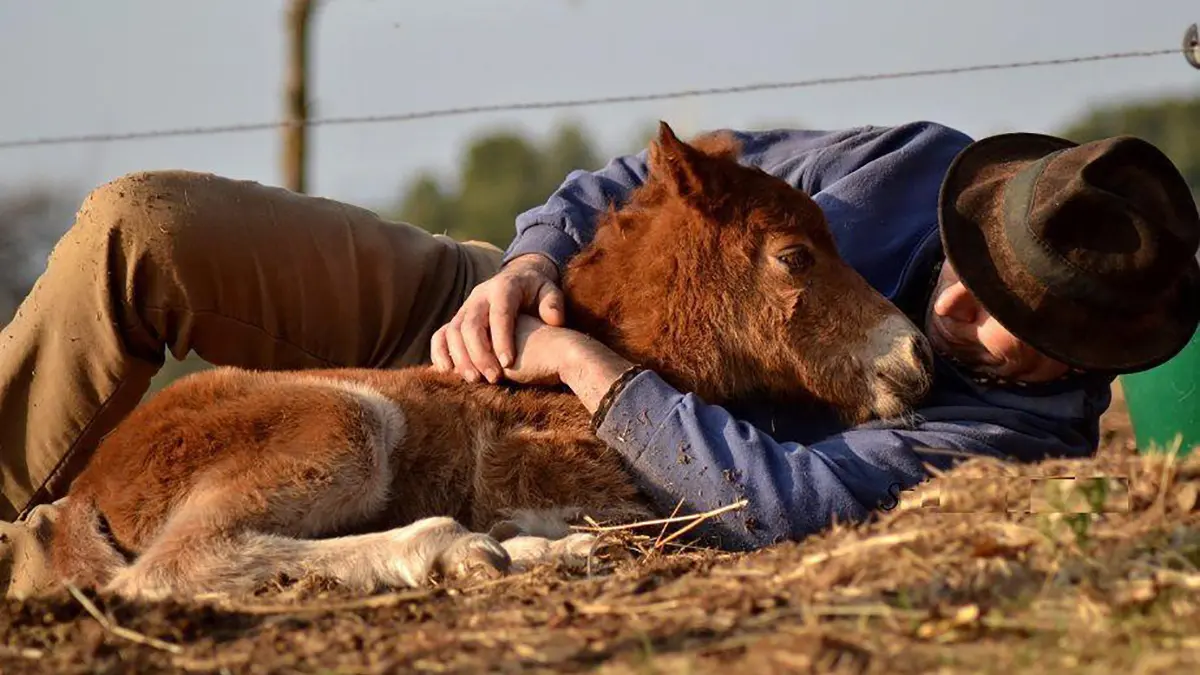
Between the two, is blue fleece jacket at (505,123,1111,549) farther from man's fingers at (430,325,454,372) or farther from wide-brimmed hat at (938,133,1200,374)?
man's fingers at (430,325,454,372)

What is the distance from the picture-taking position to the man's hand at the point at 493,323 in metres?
4.96

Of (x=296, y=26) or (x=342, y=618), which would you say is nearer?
(x=342, y=618)

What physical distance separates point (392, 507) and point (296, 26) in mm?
7855

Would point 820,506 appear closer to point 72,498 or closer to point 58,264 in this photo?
point 72,498

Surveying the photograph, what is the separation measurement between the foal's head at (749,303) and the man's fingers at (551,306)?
0.65 ft

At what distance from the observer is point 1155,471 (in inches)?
143

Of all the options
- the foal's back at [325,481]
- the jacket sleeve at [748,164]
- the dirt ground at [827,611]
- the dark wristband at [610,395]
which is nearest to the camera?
the dirt ground at [827,611]

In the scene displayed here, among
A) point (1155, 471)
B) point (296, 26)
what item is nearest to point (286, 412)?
point (1155, 471)

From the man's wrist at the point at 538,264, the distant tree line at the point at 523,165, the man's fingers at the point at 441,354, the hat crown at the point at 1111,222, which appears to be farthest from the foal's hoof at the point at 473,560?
the distant tree line at the point at 523,165

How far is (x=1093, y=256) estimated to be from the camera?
172 inches

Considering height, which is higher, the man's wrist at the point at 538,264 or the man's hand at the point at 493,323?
the man's wrist at the point at 538,264

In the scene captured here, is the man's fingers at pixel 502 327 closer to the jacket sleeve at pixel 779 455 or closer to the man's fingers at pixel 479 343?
the man's fingers at pixel 479 343

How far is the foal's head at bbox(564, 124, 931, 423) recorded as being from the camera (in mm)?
5016

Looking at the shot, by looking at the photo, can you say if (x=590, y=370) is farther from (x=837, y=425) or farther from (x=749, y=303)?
(x=837, y=425)
